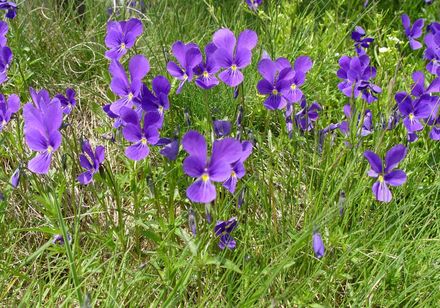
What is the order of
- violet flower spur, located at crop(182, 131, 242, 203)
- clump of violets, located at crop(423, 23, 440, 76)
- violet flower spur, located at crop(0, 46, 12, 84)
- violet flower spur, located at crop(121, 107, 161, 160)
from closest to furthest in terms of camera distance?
violet flower spur, located at crop(182, 131, 242, 203)
violet flower spur, located at crop(121, 107, 161, 160)
violet flower spur, located at crop(0, 46, 12, 84)
clump of violets, located at crop(423, 23, 440, 76)

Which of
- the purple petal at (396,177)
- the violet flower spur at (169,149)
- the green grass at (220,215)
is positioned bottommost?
the green grass at (220,215)

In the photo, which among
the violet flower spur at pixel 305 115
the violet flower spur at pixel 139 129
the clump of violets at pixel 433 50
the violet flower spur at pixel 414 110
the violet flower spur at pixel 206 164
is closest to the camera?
the violet flower spur at pixel 206 164

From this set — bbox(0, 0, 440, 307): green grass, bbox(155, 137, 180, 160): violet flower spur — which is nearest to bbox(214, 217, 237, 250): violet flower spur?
bbox(0, 0, 440, 307): green grass

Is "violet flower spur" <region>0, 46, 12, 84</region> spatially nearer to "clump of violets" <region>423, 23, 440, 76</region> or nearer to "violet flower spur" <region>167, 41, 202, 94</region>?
"violet flower spur" <region>167, 41, 202, 94</region>

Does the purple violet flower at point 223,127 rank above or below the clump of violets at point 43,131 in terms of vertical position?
below

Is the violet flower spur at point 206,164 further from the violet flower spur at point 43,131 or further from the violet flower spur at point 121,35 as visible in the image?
the violet flower spur at point 121,35

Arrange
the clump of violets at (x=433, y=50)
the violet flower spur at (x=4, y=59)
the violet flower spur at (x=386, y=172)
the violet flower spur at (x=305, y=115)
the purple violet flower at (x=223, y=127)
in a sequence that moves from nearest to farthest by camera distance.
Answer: the violet flower spur at (x=386, y=172) → the purple violet flower at (x=223, y=127) → the violet flower spur at (x=4, y=59) → the violet flower spur at (x=305, y=115) → the clump of violets at (x=433, y=50)

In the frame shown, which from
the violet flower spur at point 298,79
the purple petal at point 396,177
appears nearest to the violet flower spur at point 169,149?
the violet flower spur at point 298,79

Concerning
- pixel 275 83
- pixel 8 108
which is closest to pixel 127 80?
pixel 8 108
